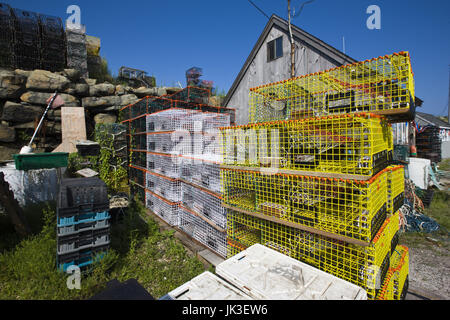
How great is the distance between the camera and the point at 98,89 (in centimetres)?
998

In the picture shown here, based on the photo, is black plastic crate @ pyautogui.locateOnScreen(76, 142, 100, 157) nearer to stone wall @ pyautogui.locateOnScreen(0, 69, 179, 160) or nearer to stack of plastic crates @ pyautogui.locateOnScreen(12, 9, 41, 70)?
stone wall @ pyautogui.locateOnScreen(0, 69, 179, 160)

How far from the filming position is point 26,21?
A: 32.4ft

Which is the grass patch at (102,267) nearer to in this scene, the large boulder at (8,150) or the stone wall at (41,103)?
the large boulder at (8,150)

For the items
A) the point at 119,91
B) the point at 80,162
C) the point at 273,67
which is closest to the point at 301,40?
the point at 273,67

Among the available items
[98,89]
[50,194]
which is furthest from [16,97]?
[50,194]

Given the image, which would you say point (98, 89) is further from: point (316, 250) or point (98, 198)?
point (316, 250)

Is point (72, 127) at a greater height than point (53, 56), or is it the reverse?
point (53, 56)

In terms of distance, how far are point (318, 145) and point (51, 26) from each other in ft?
44.1

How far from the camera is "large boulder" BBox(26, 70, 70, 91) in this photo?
8.56 metres

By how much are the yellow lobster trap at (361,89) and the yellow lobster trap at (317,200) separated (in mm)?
821

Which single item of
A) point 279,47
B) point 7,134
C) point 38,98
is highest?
point 279,47

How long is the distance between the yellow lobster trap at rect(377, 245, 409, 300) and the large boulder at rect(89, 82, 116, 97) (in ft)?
37.6

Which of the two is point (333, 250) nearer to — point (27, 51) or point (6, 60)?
point (27, 51)
